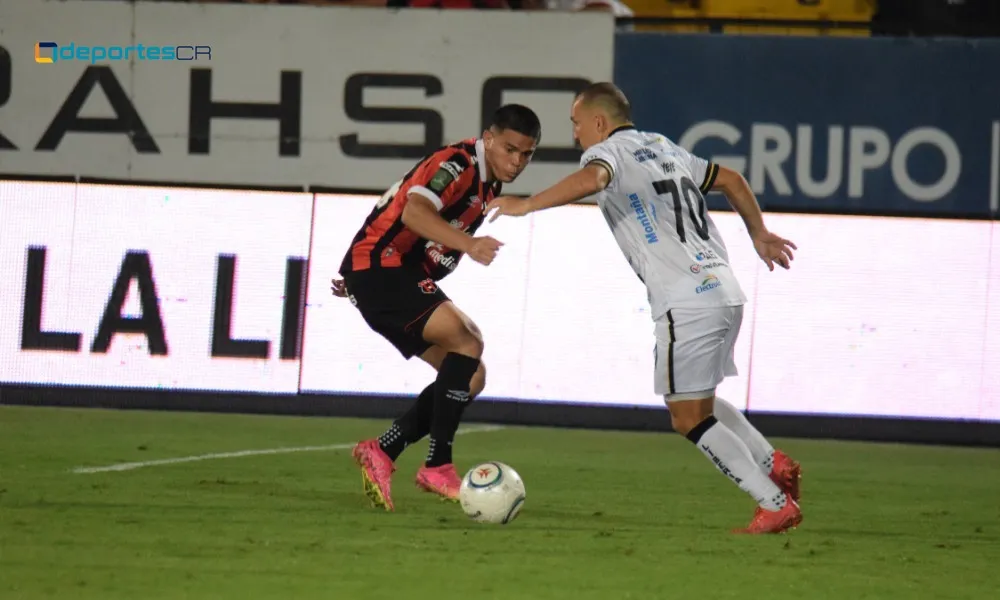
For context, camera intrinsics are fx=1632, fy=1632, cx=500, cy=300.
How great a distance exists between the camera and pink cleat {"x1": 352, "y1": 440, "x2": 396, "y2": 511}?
7082 millimetres

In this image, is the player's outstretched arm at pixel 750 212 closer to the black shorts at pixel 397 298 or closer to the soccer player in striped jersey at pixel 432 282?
the soccer player in striped jersey at pixel 432 282

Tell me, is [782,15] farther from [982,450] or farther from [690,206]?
[690,206]

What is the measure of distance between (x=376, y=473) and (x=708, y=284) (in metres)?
1.68

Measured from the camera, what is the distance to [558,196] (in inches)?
240

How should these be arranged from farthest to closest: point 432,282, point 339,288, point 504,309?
1. point 504,309
2. point 339,288
3. point 432,282

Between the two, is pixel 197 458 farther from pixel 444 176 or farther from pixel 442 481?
pixel 444 176

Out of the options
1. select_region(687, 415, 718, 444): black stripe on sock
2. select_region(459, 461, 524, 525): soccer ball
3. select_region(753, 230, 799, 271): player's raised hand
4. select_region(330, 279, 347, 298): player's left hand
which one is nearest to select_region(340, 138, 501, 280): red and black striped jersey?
select_region(330, 279, 347, 298): player's left hand

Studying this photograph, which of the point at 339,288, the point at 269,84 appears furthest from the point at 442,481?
the point at 269,84

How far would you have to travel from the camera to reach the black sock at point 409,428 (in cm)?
737

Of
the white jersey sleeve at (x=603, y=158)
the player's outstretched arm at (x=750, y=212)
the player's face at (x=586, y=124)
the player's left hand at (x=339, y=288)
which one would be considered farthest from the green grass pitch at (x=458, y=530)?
the player's face at (x=586, y=124)

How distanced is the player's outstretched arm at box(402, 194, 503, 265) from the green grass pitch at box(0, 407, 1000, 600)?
1117 millimetres

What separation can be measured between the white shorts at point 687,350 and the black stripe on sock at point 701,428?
0.42 feet

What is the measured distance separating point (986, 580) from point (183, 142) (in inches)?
349

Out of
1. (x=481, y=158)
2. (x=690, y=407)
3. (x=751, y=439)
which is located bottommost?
(x=751, y=439)
